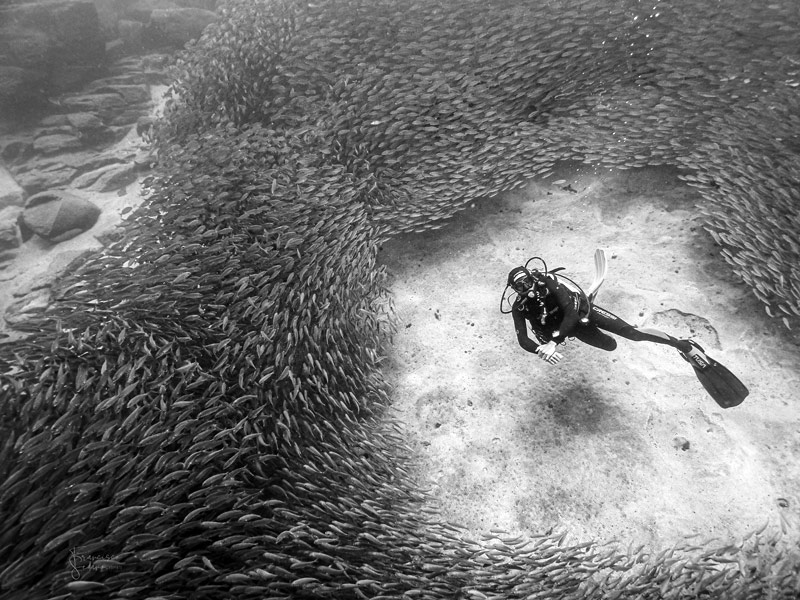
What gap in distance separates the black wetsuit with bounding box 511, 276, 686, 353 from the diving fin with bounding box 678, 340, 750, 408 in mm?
244

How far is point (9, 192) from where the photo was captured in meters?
12.8

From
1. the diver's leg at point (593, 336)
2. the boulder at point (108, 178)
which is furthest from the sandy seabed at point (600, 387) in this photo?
the boulder at point (108, 178)

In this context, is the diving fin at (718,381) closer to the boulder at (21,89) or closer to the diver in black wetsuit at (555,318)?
the diver in black wetsuit at (555,318)

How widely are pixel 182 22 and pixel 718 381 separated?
20.6m

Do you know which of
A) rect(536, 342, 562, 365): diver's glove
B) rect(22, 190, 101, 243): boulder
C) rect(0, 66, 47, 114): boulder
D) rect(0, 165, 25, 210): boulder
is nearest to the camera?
rect(536, 342, 562, 365): diver's glove

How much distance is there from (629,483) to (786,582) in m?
1.48

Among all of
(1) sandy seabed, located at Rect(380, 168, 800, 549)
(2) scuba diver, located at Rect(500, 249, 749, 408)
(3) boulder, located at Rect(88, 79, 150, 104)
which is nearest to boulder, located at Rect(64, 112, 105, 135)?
(3) boulder, located at Rect(88, 79, 150, 104)

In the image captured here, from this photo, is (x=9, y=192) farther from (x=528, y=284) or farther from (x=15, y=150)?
(x=528, y=284)

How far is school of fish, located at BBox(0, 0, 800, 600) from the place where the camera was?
3.65m

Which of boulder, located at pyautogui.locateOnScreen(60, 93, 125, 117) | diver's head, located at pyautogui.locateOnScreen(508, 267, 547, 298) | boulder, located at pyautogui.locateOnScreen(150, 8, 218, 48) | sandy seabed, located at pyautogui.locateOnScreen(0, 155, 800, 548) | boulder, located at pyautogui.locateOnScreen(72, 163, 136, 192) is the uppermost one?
boulder, located at pyautogui.locateOnScreen(150, 8, 218, 48)

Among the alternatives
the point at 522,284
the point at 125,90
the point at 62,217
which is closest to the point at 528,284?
the point at 522,284

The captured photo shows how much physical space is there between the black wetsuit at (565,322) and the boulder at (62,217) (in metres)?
12.0

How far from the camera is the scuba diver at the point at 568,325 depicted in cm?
479

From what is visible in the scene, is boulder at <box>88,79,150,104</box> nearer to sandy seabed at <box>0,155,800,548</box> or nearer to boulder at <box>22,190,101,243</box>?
boulder at <box>22,190,101,243</box>
